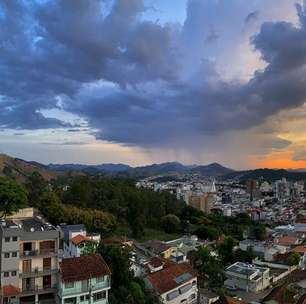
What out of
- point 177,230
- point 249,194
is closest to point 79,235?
point 177,230

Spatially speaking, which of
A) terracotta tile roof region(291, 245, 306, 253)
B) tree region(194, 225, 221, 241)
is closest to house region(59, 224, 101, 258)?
tree region(194, 225, 221, 241)

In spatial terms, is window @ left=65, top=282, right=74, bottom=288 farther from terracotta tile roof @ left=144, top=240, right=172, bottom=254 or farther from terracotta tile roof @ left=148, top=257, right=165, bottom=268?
terracotta tile roof @ left=144, top=240, right=172, bottom=254

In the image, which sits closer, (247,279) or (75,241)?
(75,241)

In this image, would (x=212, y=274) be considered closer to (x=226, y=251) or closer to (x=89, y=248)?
(x=89, y=248)

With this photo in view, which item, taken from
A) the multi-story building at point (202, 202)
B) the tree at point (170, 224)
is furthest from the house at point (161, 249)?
the multi-story building at point (202, 202)

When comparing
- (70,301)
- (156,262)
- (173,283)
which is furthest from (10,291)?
(156,262)

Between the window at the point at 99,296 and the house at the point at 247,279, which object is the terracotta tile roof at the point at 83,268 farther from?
the house at the point at 247,279

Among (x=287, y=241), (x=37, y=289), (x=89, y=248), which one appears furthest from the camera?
(x=287, y=241)
